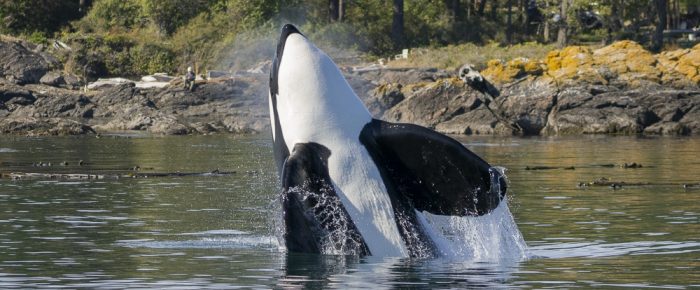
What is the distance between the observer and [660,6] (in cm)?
7200

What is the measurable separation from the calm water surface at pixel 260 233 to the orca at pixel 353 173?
0.94ft

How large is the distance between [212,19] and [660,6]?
23179 millimetres

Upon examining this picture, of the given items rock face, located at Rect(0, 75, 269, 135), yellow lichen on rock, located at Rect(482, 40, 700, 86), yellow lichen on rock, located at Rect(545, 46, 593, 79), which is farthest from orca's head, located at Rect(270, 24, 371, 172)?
yellow lichen on rock, located at Rect(545, 46, 593, 79)

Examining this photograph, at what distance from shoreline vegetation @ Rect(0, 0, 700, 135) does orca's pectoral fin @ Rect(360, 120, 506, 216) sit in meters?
35.4

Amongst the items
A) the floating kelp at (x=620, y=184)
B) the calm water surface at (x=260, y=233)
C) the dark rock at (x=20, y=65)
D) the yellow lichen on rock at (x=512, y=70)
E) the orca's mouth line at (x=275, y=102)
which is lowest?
the calm water surface at (x=260, y=233)

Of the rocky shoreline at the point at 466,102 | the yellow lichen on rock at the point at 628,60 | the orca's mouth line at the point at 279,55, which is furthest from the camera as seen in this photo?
the yellow lichen on rock at the point at 628,60

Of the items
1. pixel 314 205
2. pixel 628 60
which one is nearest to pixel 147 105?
pixel 628 60

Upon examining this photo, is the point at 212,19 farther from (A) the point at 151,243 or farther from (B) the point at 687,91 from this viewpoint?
(A) the point at 151,243

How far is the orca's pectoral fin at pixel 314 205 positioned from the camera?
13898 mm

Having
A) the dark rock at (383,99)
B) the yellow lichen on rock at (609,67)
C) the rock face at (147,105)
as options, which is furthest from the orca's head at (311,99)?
the dark rock at (383,99)

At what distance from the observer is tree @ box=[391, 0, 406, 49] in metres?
74.2

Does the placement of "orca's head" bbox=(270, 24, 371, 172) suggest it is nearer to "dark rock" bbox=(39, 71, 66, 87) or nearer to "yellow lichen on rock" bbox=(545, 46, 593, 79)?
"yellow lichen on rock" bbox=(545, 46, 593, 79)

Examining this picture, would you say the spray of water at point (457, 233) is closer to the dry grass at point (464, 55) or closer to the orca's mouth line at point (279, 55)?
the orca's mouth line at point (279, 55)

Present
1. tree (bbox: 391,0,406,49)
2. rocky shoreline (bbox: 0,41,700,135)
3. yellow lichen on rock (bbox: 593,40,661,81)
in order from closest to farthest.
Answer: rocky shoreline (bbox: 0,41,700,135) → yellow lichen on rock (bbox: 593,40,661,81) → tree (bbox: 391,0,406,49)
